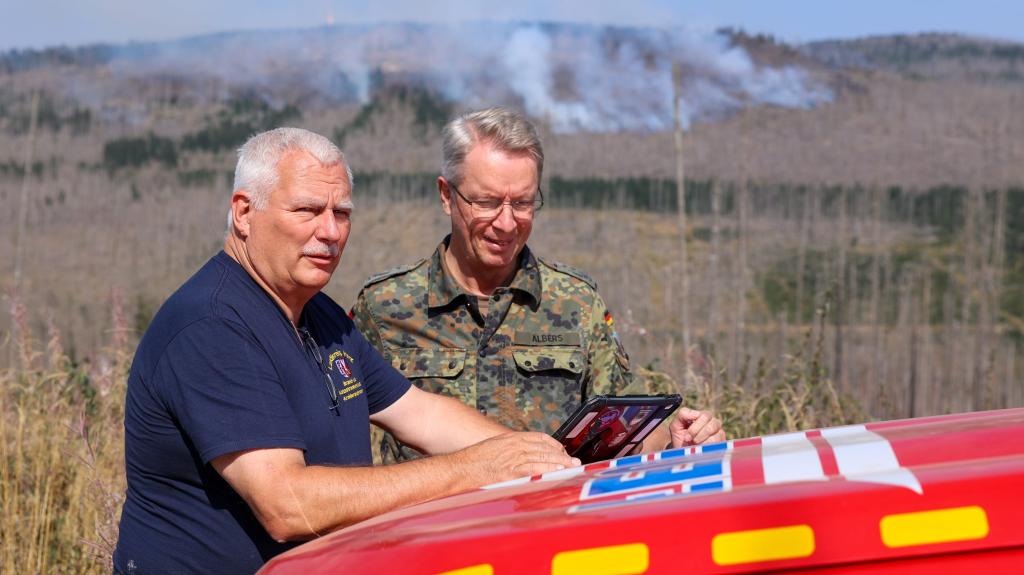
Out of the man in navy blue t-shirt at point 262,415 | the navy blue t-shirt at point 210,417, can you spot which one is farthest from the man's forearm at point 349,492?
the navy blue t-shirt at point 210,417

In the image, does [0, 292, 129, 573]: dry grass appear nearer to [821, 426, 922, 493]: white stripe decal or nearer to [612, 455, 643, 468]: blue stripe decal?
[612, 455, 643, 468]: blue stripe decal

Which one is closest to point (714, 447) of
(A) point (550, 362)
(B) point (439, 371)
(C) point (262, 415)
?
(C) point (262, 415)

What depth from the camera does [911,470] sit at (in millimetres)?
1771

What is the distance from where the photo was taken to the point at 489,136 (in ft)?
→ 12.1

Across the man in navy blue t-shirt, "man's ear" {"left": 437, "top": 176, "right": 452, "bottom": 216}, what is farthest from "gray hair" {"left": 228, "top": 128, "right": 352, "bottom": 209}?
"man's ear" {"left": 437, "top": 176, "right": 452, "bottom": 216}

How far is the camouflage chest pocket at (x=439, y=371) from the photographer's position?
3830 millimetres

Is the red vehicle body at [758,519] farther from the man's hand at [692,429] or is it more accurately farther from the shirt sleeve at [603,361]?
the shirt sleeve at [603,361]

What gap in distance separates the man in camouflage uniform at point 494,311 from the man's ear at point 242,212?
1.10m

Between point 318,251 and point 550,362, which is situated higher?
point 318,251

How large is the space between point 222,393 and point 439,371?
4.81 ft

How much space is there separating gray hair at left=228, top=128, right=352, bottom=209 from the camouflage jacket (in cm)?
122

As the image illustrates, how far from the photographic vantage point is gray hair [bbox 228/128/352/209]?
2715 mm

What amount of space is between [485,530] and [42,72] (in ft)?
201

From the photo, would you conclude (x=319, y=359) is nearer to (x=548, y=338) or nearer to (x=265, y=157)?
(x=265, y=157)
